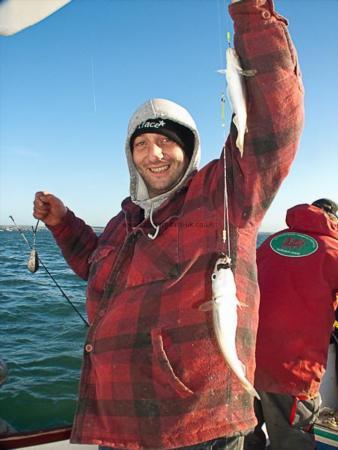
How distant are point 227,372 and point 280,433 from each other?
1948 millimetres

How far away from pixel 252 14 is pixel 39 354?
28.4ft

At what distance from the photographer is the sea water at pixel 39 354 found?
647 cm

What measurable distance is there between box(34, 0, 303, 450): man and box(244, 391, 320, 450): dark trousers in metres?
1.56

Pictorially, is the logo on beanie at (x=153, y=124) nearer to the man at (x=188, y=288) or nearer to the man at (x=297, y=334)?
the man at (x=188, y=288)

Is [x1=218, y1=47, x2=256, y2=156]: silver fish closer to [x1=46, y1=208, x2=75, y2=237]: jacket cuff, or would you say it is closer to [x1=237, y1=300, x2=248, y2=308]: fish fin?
[x1=237, y1=300, x2=248, y2=308]: fish fin

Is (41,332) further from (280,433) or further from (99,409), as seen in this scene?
(99,409)

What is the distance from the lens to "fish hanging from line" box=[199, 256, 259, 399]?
6.00ft

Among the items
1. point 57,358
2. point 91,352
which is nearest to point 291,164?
point 91,352

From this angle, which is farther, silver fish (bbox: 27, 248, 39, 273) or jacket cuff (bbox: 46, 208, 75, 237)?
silver fish (bbox: 27, 248, 39, 273)

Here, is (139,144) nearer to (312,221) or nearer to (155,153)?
(155,153)

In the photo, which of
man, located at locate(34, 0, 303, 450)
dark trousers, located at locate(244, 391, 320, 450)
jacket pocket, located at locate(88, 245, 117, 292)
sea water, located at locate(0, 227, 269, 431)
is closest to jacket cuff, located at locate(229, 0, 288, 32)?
man, located at locate(34, 0, 303, 450)

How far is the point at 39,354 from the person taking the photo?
895 centimetres

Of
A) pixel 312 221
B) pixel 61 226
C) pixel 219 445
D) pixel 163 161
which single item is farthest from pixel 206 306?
pixel 312 221

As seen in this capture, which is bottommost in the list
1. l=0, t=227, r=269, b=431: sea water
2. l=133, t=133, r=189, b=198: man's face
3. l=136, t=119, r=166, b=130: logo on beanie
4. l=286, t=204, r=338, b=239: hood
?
l=0, t=227, r=269, b=431: sea water
